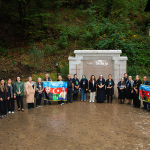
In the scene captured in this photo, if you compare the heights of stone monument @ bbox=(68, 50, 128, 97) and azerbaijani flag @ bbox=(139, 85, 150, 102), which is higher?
stone monument @ bbox=(68, 50, 128, 97)

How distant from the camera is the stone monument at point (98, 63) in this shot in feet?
37.0

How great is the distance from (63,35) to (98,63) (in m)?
6.50

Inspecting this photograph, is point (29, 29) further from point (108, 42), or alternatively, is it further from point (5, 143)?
point (5, 143)

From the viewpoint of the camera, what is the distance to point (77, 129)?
6410mm

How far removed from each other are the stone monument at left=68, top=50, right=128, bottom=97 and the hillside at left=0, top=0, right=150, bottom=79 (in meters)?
1.69

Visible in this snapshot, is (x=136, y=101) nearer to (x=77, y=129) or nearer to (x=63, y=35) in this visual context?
(x=77, y=129)

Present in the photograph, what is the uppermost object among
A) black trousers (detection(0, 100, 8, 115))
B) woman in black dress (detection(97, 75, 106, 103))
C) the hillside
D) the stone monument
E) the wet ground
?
the hillside

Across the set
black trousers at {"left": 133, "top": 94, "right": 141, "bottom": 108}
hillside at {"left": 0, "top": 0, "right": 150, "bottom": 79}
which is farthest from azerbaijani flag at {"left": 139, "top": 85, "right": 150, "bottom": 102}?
hillside at {"left": 0, "top": 0, "right": 150, "bottom": 79}

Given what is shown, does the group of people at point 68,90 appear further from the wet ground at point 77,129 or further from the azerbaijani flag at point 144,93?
the wet ground at point 77,129

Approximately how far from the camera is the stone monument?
11281 mm

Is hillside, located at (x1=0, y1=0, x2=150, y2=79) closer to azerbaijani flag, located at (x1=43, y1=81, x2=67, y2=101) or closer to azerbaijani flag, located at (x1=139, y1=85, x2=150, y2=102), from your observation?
azerbaijani flag, located at (x1=43, y1=81, x2=67, y2=101)

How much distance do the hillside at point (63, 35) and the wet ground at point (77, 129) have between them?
507 cm

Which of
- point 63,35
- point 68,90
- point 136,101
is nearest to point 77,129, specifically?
→ point 68,90

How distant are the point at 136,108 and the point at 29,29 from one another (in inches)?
549
